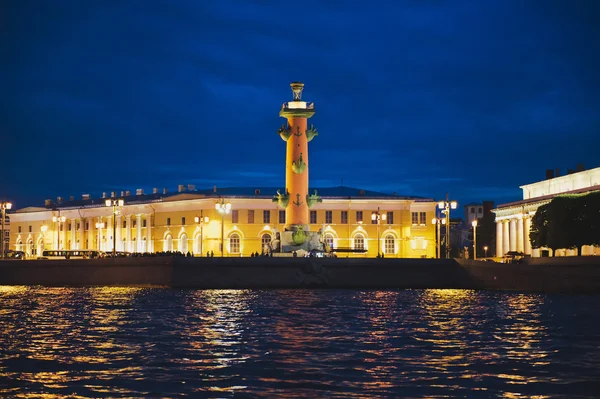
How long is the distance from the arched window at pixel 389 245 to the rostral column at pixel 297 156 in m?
29.8

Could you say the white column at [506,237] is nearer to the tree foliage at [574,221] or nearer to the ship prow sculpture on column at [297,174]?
the tree foliage at [574,221]

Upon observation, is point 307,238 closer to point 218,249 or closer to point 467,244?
point 218,249

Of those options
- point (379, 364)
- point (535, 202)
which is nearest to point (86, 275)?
point (535, 202)

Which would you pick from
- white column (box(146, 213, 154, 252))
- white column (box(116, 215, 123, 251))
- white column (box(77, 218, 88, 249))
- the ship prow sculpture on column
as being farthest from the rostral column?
white column (box(77, 218, 88, 249))

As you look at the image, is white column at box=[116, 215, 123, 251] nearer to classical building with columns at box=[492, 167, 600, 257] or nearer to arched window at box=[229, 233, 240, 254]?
arched window at box=[229, 233, 240, 254]

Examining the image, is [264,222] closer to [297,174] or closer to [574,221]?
[297,174]

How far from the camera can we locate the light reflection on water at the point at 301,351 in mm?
19078

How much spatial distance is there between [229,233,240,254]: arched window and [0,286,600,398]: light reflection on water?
5385 centimetres

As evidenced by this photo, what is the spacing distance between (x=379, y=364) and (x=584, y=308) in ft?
65.4

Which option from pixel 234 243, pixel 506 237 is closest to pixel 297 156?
pixel 234 243

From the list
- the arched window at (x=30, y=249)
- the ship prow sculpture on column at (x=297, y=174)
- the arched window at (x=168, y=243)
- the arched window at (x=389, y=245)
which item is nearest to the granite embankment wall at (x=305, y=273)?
the ship prow sculpture on column at (x=297, y=174)

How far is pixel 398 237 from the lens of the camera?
327 ft

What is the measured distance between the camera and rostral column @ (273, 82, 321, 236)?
69125mm

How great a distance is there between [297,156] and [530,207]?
3510 cm
